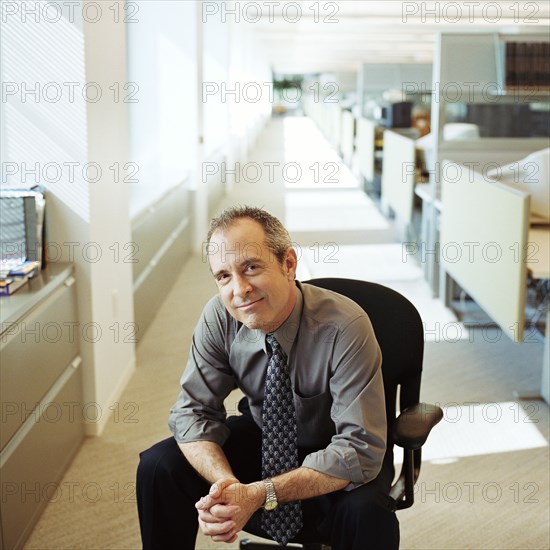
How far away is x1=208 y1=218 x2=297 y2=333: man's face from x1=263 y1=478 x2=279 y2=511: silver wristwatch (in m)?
0.34

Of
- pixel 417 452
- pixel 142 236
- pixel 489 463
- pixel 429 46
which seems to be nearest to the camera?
pixel 417 452

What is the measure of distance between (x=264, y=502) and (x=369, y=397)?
0.31 meters

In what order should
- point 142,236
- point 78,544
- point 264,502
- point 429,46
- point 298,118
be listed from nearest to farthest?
point 264,502, point 78,544, point 142,236, point 429,46, point 298,118

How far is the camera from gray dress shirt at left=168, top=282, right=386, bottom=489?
176cm

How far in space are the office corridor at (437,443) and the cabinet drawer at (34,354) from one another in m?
0.40

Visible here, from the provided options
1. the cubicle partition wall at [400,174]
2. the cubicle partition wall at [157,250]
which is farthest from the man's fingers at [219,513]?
the cubicle partition wall at [400,174]

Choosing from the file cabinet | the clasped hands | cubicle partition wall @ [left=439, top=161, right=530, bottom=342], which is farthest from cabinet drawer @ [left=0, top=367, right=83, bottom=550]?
cubicle partition wall @ [left=439, top=161, right=530, bottom=342]

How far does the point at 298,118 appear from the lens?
3116cm

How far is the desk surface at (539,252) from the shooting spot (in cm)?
314

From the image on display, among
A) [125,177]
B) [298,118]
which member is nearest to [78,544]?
[125,177]

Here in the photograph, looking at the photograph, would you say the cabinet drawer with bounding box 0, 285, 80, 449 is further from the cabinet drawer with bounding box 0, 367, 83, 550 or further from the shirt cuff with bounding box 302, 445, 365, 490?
the shirt cuff with bounding box 302, 445, 365, 490

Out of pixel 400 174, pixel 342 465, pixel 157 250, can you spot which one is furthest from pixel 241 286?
pixel 400 174

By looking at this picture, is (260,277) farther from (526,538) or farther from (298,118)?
(298,118)

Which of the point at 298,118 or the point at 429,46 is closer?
the point at 429,46
